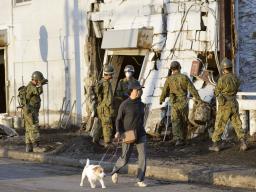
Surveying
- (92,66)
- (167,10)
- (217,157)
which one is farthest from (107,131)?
(92,66)

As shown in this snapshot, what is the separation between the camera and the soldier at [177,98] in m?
15.5

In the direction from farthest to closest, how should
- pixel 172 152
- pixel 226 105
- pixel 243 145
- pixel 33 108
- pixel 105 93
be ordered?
pixel 33 108 → pixel 105 93 → pixel 172 152 → pixel 226 105 → pixel 243 145

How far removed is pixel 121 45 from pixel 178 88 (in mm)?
3963

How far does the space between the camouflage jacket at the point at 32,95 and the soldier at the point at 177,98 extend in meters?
2.84

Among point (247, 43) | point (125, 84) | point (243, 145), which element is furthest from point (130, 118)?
point (247, 43)

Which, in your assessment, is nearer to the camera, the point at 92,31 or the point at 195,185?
the point at 195,185

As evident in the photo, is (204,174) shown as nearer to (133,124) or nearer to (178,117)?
(133,124)

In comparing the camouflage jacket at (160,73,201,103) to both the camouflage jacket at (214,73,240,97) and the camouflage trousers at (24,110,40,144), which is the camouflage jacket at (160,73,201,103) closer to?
the camouflage jacket at (214,73,240,97)

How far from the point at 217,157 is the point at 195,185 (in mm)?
2217

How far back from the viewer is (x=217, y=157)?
13.7m

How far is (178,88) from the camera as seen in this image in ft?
50.8

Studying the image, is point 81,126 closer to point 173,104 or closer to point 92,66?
point 92,66

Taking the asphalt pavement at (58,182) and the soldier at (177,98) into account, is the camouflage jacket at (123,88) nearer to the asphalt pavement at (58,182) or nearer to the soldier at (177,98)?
the soldier at (177,98)

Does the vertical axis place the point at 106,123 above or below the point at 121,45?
below
